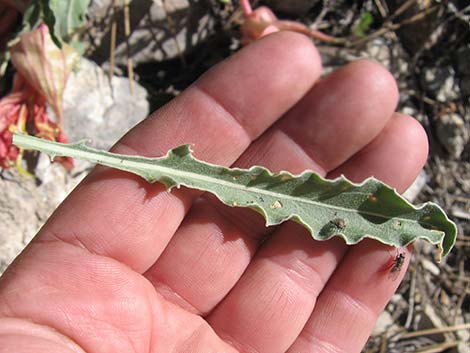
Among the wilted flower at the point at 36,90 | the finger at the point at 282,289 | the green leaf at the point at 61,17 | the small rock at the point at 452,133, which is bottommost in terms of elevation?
the small rock at the point at 452,133

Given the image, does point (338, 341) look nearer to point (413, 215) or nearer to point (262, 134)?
point (413, 215)

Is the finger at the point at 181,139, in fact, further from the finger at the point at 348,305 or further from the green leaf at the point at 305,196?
the finger at the point at 348,305

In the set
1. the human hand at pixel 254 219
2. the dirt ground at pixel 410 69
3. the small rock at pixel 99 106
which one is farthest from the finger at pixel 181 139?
the dirt ground at pixel 410 69

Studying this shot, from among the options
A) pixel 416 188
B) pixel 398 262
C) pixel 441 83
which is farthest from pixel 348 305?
pixel 441 83

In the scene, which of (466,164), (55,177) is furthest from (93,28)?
(466,164)

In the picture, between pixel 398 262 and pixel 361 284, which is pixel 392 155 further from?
pixel 361 284

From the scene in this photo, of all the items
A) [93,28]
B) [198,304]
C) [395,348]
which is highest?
[93,28]
